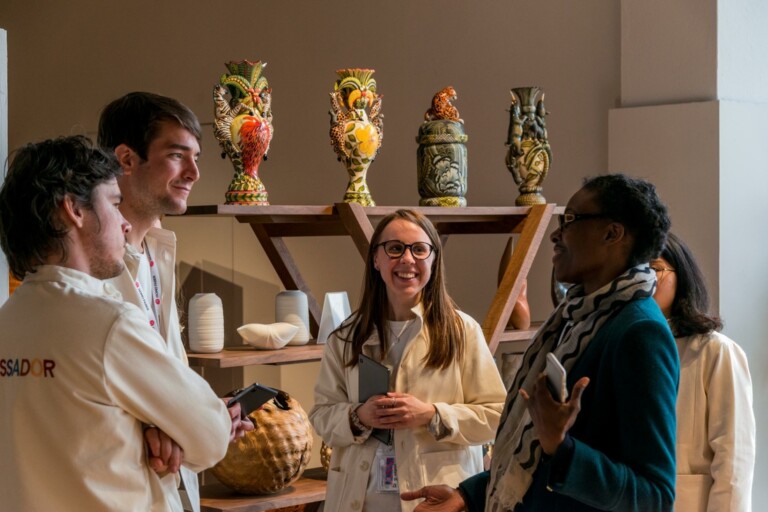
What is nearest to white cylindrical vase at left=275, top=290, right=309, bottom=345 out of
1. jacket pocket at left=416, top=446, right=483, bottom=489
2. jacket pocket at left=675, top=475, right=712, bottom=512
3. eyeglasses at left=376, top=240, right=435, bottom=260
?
eyeglasses at left=376, top=240, right=435, bottom=260

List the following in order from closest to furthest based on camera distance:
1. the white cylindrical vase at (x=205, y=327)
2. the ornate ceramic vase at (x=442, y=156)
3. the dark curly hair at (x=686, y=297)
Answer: the dark curly hair at (x=686, y=297), the white cylindrical vase at (x=205, y=327), the ornate ceramic vase at (x=442, y=156)

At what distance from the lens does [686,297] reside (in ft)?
8.56

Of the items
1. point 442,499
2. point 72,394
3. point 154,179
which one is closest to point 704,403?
point 442,499

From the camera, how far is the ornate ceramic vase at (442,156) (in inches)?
135

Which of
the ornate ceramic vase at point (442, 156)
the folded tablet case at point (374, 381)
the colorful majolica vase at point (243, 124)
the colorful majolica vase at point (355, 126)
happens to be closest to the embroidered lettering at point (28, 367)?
the folded tablet case at point (374, 381)

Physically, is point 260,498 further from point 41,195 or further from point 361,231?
point 41,195

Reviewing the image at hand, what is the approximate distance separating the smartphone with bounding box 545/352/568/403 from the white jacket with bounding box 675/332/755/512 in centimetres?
110

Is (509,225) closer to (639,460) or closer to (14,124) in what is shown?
(639,460)

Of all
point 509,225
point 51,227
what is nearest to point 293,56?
point 509,225

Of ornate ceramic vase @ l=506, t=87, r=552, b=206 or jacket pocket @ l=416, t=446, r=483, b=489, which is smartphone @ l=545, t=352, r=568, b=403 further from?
ornate ceramic vase @ l=506, t=87, r=552, b=206

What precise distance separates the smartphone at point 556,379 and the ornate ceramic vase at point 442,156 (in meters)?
1.87

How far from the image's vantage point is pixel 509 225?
3.64 metres

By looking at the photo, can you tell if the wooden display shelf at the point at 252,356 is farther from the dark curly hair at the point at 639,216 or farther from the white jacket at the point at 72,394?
the dark curly hair at the point at 639,216

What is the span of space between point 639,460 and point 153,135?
4.49 feet
